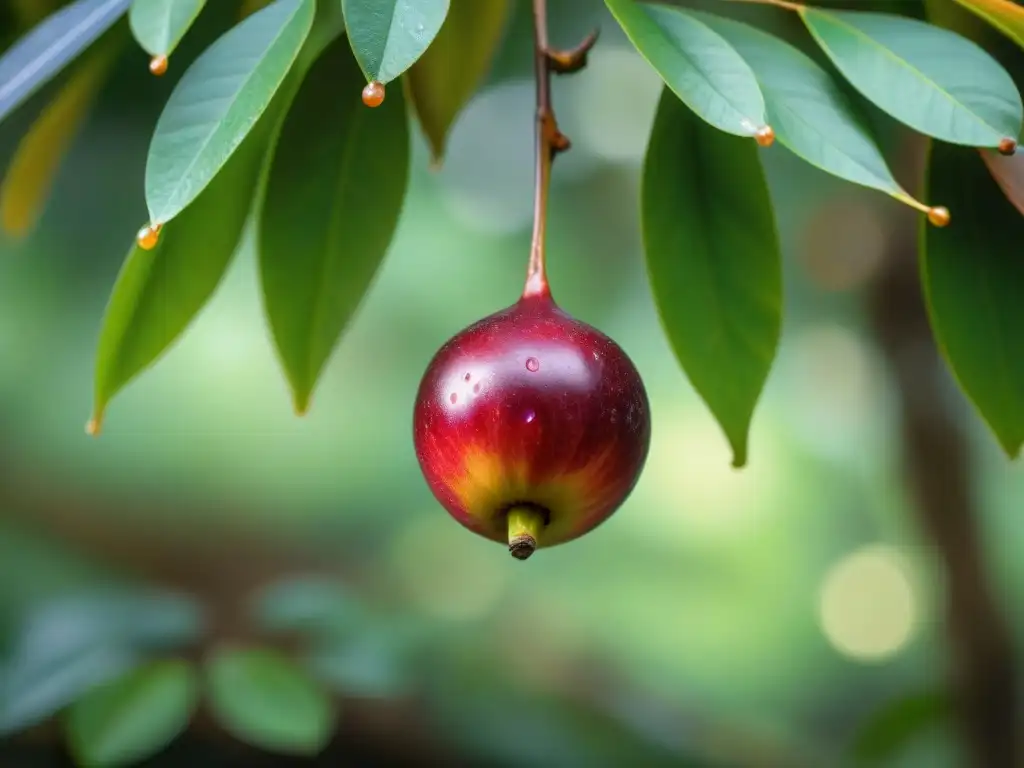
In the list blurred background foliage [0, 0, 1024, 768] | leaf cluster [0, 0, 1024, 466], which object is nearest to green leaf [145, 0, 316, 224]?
leaf cluster [0, 0, 1024, 466]

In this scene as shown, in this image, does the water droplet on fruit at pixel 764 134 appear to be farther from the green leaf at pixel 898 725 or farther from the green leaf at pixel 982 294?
the green leaf at pixel 898 725

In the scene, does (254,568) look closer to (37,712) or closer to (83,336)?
(83,336)

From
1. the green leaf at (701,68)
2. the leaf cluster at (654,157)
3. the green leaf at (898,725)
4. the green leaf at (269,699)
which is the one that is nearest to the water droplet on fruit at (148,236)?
the leaf cluster at (654,157)

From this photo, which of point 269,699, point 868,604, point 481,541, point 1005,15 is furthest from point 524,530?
point 868,604

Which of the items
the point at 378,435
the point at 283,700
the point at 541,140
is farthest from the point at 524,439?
the point at 378,435

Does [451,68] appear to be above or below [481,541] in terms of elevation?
above

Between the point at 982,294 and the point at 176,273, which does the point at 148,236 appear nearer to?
the point at 176,273
